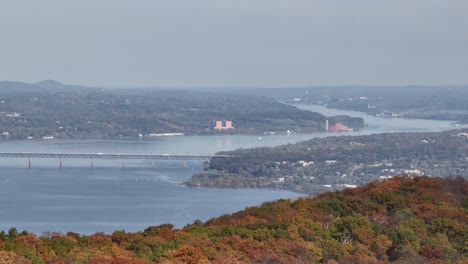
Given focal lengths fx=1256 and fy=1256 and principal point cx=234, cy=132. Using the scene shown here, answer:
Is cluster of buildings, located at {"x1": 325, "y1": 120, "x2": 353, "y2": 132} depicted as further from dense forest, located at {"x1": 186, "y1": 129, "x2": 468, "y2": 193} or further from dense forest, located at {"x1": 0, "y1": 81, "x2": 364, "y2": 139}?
dense forest, located at {"x1": 186, "y1": 129, "x2": 468, "y2": 193}

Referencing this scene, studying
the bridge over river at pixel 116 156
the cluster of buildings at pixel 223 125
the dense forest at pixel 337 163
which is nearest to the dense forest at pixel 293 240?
the dense forest at pixel 337 163

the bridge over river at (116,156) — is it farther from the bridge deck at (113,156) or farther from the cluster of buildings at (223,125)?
the cluster of buildings at (223,125)

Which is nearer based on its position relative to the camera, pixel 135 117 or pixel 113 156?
pixel 113 156

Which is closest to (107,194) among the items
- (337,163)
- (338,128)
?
(337,163)

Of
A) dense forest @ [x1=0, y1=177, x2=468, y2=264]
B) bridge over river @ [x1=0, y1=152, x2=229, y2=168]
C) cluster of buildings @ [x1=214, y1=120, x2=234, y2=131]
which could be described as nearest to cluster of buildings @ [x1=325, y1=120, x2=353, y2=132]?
cluster of buildings @ [x1=214, y1=120, x2=234, y2=131]

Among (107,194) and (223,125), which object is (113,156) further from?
(223,125)

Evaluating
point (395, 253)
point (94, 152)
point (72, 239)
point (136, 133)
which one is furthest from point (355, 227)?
point (136, 133)
